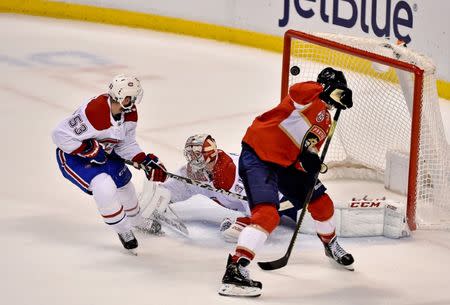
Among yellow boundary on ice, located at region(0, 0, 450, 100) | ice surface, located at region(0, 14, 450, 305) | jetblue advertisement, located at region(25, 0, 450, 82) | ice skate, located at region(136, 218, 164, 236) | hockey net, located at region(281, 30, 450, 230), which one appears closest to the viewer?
ice surface, located at region(0, 14, 450, 305)

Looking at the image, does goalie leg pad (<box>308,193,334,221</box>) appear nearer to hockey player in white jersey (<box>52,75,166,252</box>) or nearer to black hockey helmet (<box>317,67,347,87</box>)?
black hockey helmet (<box>317,67,347,87</box>)

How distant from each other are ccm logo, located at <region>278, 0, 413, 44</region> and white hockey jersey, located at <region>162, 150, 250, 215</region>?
101 inches

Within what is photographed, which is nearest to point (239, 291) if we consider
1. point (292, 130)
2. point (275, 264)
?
point (275, 264)

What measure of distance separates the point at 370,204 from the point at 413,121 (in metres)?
0.39

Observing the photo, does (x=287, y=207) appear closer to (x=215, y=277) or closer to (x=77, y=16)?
(x=215, y=277)

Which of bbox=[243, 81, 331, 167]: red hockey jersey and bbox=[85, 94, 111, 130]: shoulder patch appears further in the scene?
bbox=[85, 94, 111, 130]: shoulder patch

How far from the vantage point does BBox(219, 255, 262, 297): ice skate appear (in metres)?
4.16

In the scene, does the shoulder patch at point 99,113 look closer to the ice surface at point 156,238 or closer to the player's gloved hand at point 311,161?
the ice surface at point 156,238

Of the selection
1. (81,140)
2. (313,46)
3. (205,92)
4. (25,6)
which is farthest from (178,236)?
(25,6)

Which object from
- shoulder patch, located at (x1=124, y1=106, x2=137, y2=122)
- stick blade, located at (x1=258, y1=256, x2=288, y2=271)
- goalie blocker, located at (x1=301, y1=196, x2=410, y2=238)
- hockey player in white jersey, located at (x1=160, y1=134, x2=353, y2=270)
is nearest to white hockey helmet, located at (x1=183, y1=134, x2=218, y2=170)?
hockey player in white jersey, located at (x1=160, y1=134, x2=353, y2=270)

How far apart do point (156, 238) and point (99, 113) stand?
0.59 m

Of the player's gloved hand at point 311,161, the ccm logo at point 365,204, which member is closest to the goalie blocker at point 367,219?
the ccm logo at point 365,204

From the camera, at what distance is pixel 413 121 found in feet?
16.1

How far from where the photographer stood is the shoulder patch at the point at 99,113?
4.57 m
